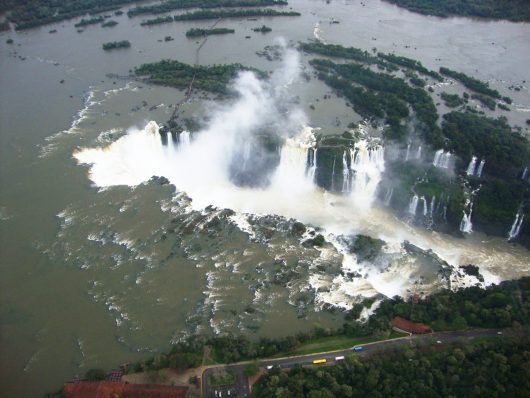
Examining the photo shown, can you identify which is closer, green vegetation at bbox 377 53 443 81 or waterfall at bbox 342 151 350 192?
waterfall at bbox 342 151 350 192

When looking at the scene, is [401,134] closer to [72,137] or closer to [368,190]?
[368,190]

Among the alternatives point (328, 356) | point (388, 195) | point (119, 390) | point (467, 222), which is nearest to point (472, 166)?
point (467, 222)

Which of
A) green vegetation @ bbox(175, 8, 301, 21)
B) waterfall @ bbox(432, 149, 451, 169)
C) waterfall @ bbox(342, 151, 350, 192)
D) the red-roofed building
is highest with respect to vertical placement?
green vegetation @ bbox(175, 8, 301, 21)

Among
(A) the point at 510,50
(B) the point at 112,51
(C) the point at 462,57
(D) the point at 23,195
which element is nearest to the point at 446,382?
(D) the point at 23,195

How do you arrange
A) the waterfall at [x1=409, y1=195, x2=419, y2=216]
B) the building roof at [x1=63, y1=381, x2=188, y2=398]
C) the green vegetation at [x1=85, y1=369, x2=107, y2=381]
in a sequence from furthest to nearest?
the waterfall at [x1=409, y1=195, x2=419, y2=216] → the green vegetation at [x1=85, y1=369, x2=107, y2=381] → the building roof at [x1=63, y1=381, x2=188, y2=398]

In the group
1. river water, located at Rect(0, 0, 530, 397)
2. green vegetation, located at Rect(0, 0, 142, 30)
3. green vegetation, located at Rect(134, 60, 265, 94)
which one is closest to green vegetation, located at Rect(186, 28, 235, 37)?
river water, located at Rect(0, 0, 530, 397)

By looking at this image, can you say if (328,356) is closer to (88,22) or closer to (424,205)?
(424,205)

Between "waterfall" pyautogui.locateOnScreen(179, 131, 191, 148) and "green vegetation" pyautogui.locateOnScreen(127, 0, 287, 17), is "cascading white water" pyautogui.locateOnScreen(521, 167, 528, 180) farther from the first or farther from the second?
"green vegetation" pyautogui.locateOnScreen(127, 0, 287, 17)
